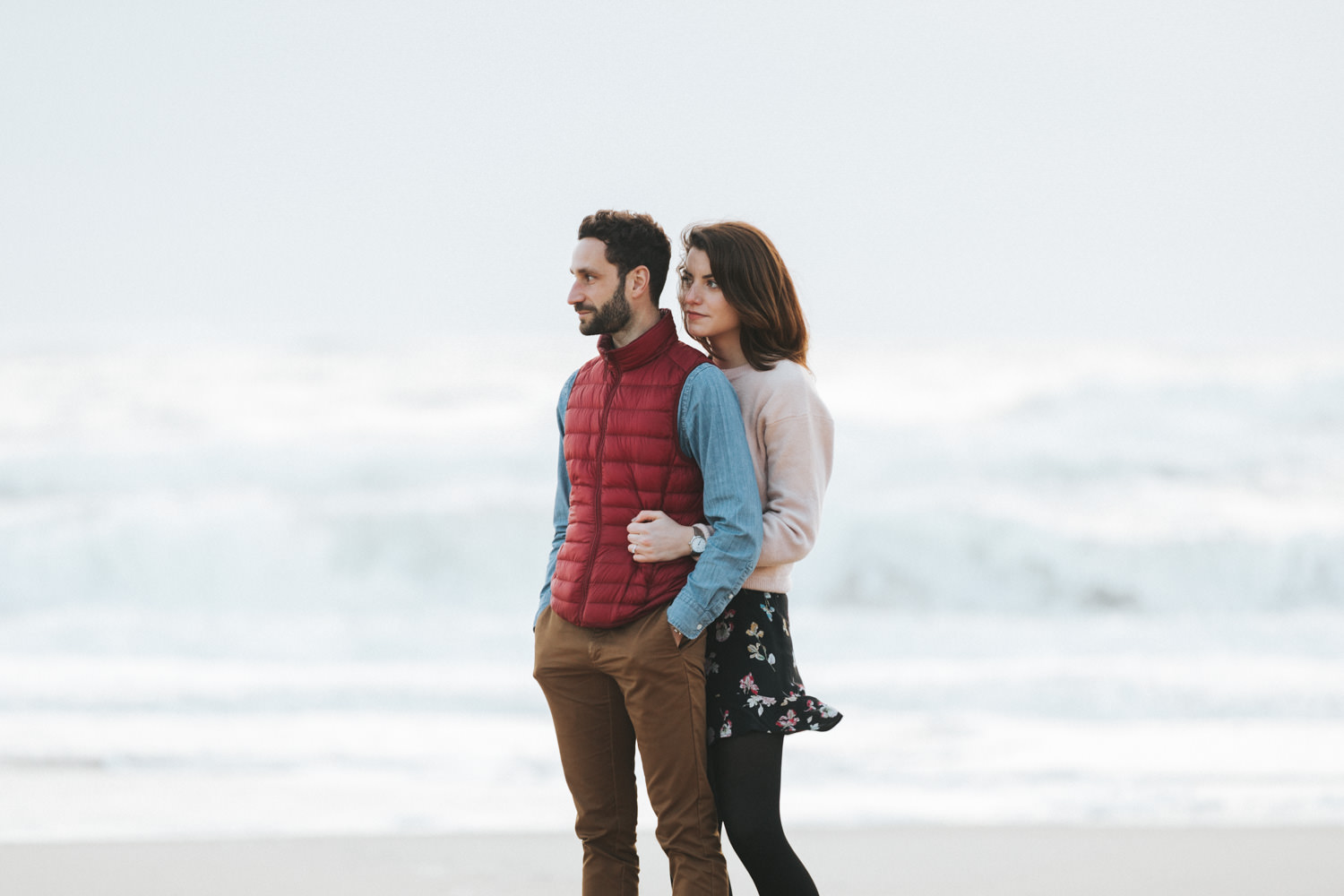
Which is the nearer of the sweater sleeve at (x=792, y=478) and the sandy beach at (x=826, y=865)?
the sweater sleeve at (x=792, y=478)

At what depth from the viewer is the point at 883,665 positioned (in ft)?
23.8

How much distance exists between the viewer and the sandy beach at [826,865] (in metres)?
3.09

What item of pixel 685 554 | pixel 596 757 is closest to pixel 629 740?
pixel 596 757

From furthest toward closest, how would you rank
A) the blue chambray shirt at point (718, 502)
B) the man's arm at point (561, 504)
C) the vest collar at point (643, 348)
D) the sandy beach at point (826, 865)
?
the sandy beach at point (826, 865), the man's arm at point (561, 504), the vest collar at point (643, 348), the blue chambray shirt at point (718, 502)

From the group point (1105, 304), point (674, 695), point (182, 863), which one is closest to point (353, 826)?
point (182, 863)

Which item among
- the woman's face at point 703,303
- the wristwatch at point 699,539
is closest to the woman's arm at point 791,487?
the wristwatch at point 699,539

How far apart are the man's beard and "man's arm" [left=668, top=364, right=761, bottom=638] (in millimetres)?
183

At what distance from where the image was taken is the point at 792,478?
2.13 meters

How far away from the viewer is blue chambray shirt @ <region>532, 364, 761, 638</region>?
6.60ft

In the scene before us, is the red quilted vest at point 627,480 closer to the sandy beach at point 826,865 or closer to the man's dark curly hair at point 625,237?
the man's dark curly hair at point 625,237

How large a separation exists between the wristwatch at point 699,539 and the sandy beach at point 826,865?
1.33 metres

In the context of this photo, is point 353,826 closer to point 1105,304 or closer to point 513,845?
point 513,845

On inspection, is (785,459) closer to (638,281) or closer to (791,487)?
(791,487)

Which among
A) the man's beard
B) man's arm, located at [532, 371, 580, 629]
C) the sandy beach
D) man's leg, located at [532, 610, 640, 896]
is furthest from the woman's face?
the sandy beach
